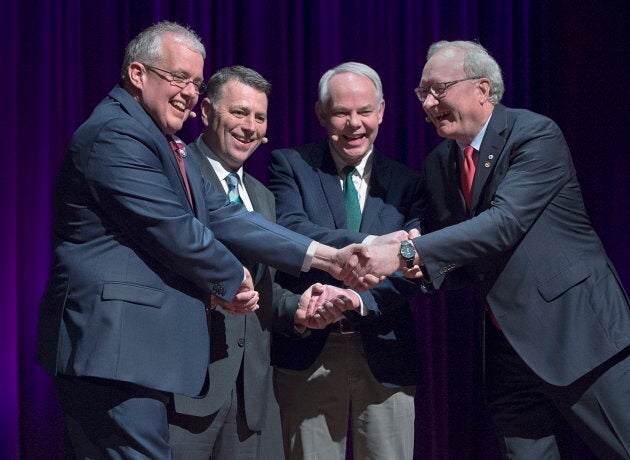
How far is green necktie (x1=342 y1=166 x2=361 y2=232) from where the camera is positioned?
3021 millimetres

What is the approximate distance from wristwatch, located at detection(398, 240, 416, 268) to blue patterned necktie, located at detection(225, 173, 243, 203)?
1.78 ft

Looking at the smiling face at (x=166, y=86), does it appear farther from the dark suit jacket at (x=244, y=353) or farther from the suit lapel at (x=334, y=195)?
the suit lapel at (x=334, y=195)

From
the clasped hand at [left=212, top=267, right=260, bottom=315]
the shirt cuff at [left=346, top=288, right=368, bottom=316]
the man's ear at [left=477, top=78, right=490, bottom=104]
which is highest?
the man's ear at [left=477, top=78, right=490, bottom=104]

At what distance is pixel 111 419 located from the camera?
2096 mm

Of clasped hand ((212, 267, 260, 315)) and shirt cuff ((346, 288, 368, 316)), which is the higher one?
clasped hand ((212, 267, 260, 315))

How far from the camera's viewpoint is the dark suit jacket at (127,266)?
2100 mm

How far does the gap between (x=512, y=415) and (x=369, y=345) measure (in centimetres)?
49

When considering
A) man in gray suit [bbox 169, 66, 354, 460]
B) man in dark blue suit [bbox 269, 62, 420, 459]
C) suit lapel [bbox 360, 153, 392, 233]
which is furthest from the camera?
suit lapel [bbox 360, 153, 392, 233]

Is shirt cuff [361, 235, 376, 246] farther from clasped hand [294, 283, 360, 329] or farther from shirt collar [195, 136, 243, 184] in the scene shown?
shirt collar [195, 136, 243, 184]

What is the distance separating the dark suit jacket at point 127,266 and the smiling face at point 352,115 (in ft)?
2.86

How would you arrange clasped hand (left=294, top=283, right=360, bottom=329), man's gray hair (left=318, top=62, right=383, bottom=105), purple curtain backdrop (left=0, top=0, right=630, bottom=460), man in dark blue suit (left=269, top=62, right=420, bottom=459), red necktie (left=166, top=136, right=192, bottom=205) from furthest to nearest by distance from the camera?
purple curtain backdrop (left=0, top=0, right=630, bottom=460) < man's gray hair (left=318, top=62, right=383, bottom=105) < man in dark blue suit (left=269, top=62, right=420, bottom=459) < clasped hand (left=294, top=283, right=360, bottom=329) < red necktie (left=166, top=136, right=192, bottom=205)

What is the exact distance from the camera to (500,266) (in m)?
2.76

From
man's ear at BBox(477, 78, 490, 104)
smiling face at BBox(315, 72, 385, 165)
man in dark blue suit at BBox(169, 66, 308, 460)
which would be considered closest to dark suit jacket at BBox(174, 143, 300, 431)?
man in dark blue suit at BBox(169, 66, 308, 460)

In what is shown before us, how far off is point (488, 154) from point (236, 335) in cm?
95
